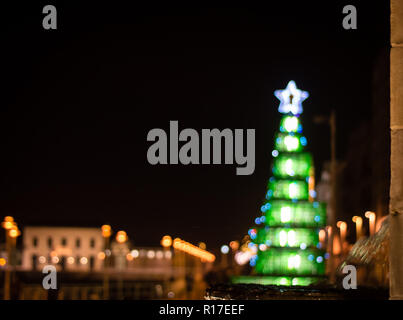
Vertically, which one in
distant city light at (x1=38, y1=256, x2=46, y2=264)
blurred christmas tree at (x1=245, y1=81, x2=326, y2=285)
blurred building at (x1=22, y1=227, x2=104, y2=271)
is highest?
blurred christmas tree at (x1=245, y1=81, x2=326, y2=285)

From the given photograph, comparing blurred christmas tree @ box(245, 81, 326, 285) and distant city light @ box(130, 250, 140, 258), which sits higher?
blurred christmas tree @ box(245, 81, 326, 285)

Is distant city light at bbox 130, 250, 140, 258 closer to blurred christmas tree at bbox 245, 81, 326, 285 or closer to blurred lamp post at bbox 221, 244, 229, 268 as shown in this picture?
blurred lamp post at bbox 221, 244, 229, 268

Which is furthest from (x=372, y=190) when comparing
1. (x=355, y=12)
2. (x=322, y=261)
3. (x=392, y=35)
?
(x=392, y=35)

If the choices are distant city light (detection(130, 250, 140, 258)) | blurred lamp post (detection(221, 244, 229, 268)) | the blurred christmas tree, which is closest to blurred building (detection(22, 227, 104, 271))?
distant city light (detection(130, 250, 140, 258))

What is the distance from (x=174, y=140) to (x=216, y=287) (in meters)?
4.53

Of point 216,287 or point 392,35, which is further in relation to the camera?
point 216,287

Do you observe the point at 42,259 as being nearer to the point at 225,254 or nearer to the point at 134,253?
the point at 134,253

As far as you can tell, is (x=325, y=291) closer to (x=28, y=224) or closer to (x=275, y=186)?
(x=275, y=186)

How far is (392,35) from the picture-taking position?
456cm

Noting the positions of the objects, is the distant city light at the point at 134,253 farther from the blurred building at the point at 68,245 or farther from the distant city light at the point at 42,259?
the distant city light at the point at 42,259

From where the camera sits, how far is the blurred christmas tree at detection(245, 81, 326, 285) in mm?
41750

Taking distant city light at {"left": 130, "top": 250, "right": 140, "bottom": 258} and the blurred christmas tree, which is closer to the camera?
the blurred christmas tree

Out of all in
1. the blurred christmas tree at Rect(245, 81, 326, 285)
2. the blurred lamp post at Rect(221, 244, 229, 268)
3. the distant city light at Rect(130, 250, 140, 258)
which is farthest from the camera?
the distant city light at Rect(130, 250, 140, 258)

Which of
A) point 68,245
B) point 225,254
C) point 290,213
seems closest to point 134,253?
point 68,245
